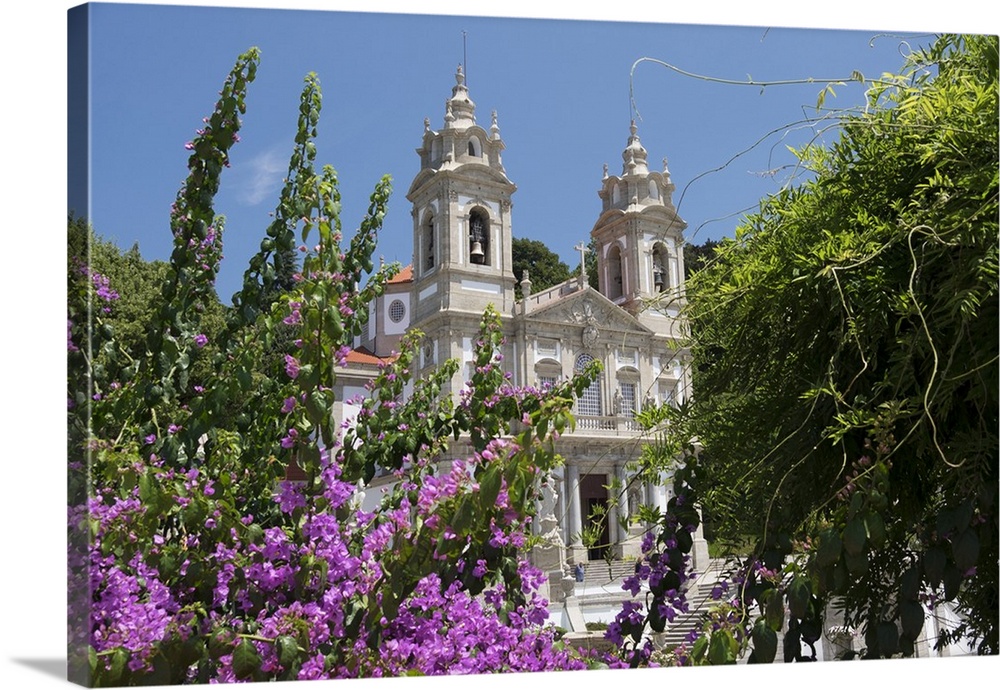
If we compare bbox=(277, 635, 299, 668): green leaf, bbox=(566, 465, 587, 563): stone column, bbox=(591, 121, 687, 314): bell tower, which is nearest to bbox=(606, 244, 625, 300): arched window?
bbox=(591, 121, 687, 314): bell tower

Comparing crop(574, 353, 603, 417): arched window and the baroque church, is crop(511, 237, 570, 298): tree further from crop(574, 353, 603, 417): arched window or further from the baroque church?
crop(574, 353, 603, 417): arched window

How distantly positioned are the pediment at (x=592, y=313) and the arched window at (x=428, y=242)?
0.38 metres

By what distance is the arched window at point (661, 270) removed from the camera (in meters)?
3.11

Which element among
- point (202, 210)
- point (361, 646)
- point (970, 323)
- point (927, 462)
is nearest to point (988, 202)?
point (970, 323)

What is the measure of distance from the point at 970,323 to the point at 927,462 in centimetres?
35

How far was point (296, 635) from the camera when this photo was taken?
200cm

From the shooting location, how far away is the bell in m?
3.41

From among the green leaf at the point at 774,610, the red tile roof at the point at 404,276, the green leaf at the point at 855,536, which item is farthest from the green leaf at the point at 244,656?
the red tile roof at the point at 404,276

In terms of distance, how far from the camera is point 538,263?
320 cm

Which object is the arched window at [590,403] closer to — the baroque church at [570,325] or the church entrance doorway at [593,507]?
the baroque church at [570,325]

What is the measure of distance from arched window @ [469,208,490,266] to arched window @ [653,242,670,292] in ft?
1.78

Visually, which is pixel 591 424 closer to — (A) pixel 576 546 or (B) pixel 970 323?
(A) pixel 576 546

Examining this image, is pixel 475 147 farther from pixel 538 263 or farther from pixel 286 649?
pixel 286 649

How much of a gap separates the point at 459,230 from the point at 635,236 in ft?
2.15
